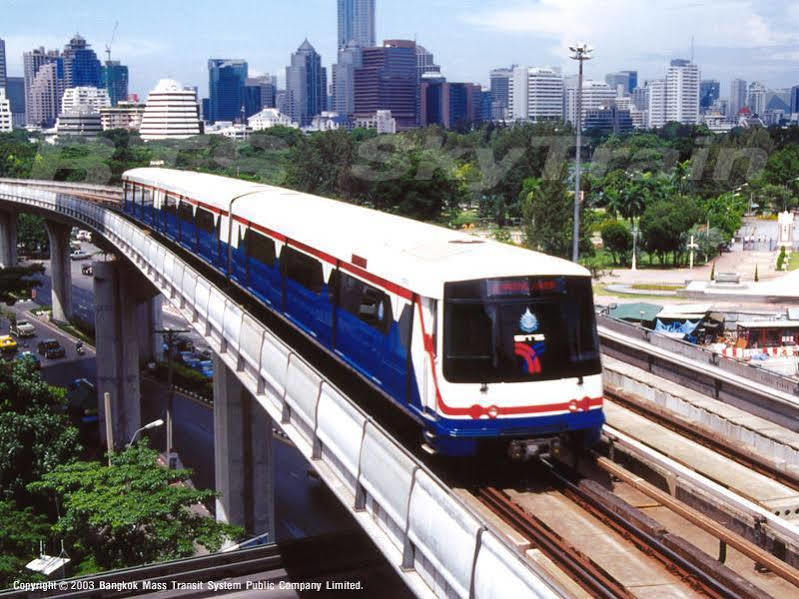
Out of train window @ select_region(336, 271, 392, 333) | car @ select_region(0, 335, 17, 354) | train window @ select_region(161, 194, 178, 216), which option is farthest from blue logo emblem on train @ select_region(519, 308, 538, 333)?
car @ select_region(0, 335, 17, 354)

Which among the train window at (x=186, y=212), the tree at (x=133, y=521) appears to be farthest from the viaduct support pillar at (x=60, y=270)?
the tree at (x=133, y=521)

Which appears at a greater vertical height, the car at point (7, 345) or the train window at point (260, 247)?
the train window at point (260, 247)

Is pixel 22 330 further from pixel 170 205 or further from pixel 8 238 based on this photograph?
pixel 170 205

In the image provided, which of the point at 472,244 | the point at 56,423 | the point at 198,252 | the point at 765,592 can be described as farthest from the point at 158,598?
the point at 56,423

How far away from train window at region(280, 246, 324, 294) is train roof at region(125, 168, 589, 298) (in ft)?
1.08

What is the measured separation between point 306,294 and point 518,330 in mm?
6440

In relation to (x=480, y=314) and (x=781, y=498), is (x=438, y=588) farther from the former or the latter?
(x=781, y=498)

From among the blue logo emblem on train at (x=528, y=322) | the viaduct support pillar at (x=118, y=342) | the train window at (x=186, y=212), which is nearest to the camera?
the blue logo emblem on train at (x=528, y=322)

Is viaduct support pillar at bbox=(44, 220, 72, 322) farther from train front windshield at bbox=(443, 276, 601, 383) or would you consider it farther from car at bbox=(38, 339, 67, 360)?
train front windshield at bbox=(443, 276, 601, 383)

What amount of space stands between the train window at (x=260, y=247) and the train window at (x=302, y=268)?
37.5 inches

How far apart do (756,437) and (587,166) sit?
112 meters

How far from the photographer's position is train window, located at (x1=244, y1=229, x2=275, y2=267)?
70.5 feet

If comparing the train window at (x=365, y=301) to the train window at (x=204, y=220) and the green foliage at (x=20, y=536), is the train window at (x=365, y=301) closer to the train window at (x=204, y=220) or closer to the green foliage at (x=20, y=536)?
the train window at (x=204, y=220)

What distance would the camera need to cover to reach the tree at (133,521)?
75.3 ft
